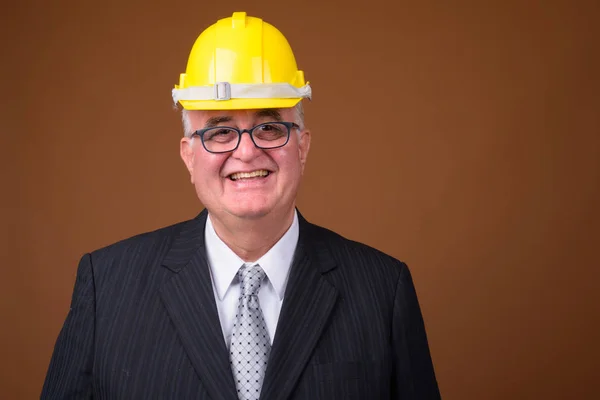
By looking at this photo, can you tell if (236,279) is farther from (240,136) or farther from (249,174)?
(240,136)

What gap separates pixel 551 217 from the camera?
4.90 m

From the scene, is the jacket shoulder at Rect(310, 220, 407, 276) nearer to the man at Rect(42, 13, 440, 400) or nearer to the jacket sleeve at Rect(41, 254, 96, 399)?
the man at Rect(42, 13, 440, 400)

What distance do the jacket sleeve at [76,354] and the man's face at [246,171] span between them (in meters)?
0.48

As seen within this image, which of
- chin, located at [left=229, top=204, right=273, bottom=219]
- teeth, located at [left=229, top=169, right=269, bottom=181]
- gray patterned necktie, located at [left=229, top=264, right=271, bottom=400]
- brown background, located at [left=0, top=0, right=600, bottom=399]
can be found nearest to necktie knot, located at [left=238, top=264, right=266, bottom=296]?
gray patterned necktie, located at [left=229, top=264, right=271, bottom=400]

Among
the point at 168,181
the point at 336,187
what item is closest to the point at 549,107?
the point at 336,187

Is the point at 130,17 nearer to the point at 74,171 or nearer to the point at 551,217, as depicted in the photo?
the point at 74,171

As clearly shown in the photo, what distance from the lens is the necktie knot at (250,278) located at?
9.24 ft

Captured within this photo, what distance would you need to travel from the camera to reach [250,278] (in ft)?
9.26

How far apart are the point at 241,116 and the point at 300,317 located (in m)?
0.61

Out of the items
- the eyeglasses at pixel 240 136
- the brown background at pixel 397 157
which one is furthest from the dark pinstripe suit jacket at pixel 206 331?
the brown background at pixel 397 157

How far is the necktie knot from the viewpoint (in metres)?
2.82

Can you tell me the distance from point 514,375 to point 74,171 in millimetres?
2413

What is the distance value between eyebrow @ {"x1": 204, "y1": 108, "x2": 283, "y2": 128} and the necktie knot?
433mm

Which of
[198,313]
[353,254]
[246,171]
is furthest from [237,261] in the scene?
[353,254]
